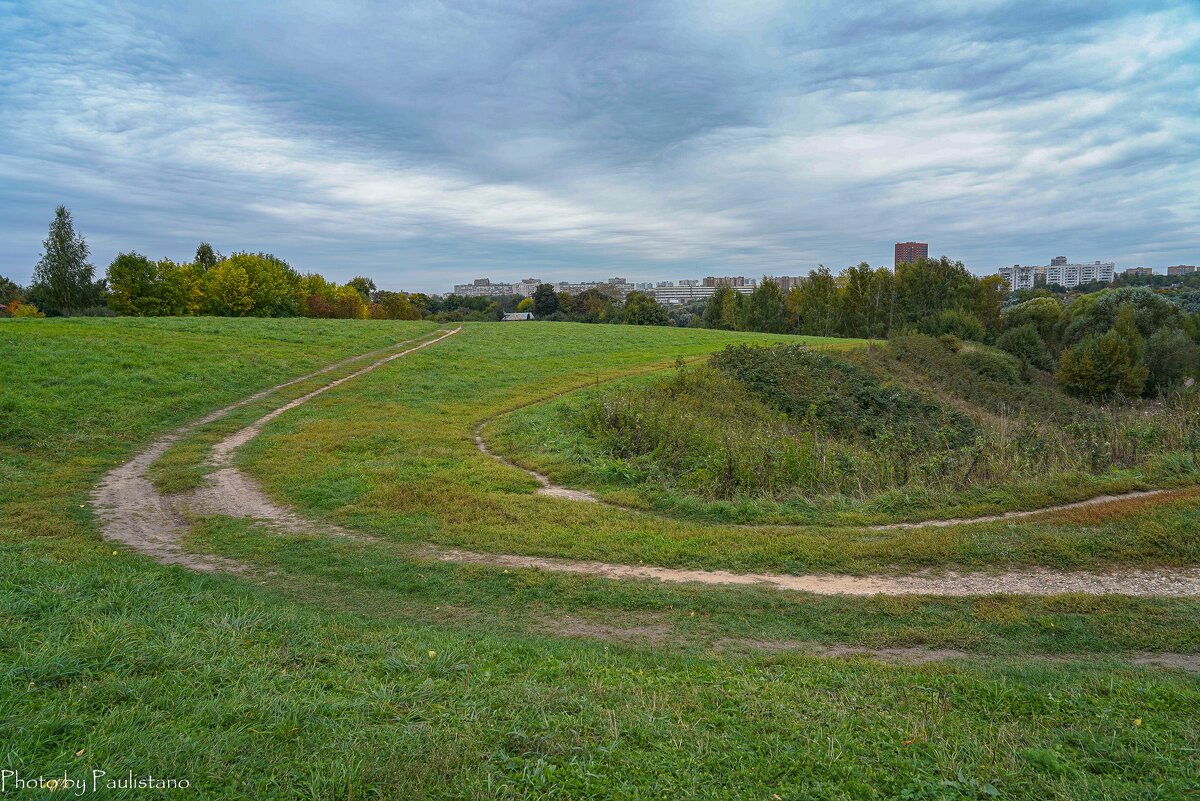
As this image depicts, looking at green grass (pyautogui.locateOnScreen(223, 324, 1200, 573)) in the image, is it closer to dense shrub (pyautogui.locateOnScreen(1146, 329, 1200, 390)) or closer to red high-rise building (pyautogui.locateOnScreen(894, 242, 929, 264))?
dense shrub (pyautogui.locateOnScreen(1146, 329, 1200, 390))

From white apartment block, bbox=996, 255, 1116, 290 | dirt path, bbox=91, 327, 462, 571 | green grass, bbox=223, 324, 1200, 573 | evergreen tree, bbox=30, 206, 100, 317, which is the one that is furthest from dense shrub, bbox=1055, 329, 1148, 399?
white apartment block, bbox=996, 255, 1116, 290

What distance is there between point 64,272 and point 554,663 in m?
65.0

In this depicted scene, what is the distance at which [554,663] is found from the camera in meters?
5.09

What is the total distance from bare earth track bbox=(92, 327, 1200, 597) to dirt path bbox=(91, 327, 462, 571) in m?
0.01

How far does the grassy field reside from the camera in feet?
11.1

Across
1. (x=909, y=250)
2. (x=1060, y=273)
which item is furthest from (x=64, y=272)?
(x=1060, y=273)

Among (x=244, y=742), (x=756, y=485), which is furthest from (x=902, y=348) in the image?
(x=244, y=742)

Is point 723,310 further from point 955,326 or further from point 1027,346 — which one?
point 1027,346

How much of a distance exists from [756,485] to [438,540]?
581 cm

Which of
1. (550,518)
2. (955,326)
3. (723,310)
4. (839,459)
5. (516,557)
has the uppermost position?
(723,310)

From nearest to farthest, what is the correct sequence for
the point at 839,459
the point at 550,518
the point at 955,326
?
1. the point at 550,518
2. the point at 839,459
3. the point at 955,326

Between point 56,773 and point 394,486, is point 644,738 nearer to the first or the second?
point 56,773

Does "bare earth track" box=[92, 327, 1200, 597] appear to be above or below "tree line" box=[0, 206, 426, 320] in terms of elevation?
below

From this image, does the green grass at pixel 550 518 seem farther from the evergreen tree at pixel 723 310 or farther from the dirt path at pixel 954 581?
the evergreen tree at pixel 723 310
